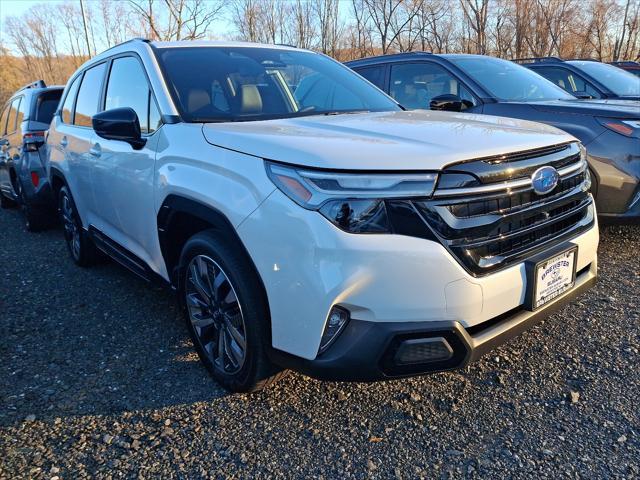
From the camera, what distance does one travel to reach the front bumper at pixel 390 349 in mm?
1854

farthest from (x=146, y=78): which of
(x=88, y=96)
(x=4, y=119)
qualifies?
(x=4, y=119)

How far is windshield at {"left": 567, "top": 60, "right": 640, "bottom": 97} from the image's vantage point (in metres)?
6.77

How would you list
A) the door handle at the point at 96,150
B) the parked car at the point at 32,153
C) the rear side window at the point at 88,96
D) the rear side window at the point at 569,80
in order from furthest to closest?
the rear side window at the point at 569,80
the parked car at the point at 32,153
the rear side window at the point at 88,96
the door handle at the point at 96,150

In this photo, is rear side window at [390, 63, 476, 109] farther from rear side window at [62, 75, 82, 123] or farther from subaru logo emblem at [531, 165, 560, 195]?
rear side window at [62, 75, 82, 123]

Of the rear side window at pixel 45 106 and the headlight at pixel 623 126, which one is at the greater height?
the rear side window at pixel 45 106

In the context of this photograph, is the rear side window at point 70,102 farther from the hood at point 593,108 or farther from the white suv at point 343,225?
the hood at point 593,108

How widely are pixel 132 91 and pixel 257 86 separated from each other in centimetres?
82

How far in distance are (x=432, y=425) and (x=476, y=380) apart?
0.45m

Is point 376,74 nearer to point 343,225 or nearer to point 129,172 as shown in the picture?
point 129,172

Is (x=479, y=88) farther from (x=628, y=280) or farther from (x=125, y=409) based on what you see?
(x=125, y=409)

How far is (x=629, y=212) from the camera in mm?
3891

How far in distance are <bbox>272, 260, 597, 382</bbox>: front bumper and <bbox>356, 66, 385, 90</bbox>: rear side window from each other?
4.52 m

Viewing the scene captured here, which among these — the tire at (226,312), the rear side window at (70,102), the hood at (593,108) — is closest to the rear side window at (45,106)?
the rear side window at (70,102)

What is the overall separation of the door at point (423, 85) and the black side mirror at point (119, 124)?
10.5ft
